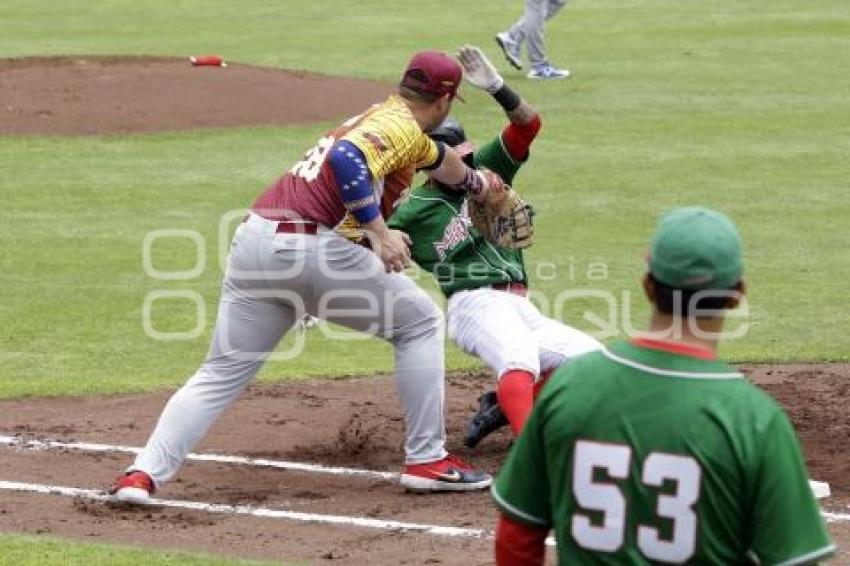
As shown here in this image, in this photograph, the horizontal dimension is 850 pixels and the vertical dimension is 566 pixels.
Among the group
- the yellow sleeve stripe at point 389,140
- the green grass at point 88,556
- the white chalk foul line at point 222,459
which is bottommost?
the white chalk foul line at point 222,459

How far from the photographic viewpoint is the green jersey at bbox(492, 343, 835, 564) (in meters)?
3.58

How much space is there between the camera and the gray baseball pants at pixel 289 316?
22.9 ft

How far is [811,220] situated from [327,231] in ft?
24.5

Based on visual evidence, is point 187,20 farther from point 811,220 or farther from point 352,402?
point 352,402

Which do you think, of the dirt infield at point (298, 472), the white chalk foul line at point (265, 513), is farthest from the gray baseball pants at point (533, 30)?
the white chalk foul line at point (265, 513)

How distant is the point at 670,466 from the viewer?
143 inches

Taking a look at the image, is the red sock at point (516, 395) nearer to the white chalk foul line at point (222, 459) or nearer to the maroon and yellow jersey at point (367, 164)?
the white chalk foul line at point (222, 459)

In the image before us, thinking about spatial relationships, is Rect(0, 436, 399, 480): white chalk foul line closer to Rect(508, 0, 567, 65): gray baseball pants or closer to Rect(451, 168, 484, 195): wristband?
Rect(451, 168, 484, 195): wristband

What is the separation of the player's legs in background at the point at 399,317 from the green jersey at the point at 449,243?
15.9 inches

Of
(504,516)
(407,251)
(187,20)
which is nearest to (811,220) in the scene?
(407,251)

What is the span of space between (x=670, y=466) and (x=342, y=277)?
3.48 m

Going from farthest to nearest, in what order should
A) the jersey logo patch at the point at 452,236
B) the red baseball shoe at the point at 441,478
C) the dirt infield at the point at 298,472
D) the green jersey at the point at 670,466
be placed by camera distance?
the jersey logo patch at the point at 452,236 < the red baseball shoe at the point at 441,478 < the dirt infield at the point at 298,472 < the green jersey at the point at 670,466

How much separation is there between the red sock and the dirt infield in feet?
1.22

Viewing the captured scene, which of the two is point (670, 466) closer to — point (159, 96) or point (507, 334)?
point (507, 334)
